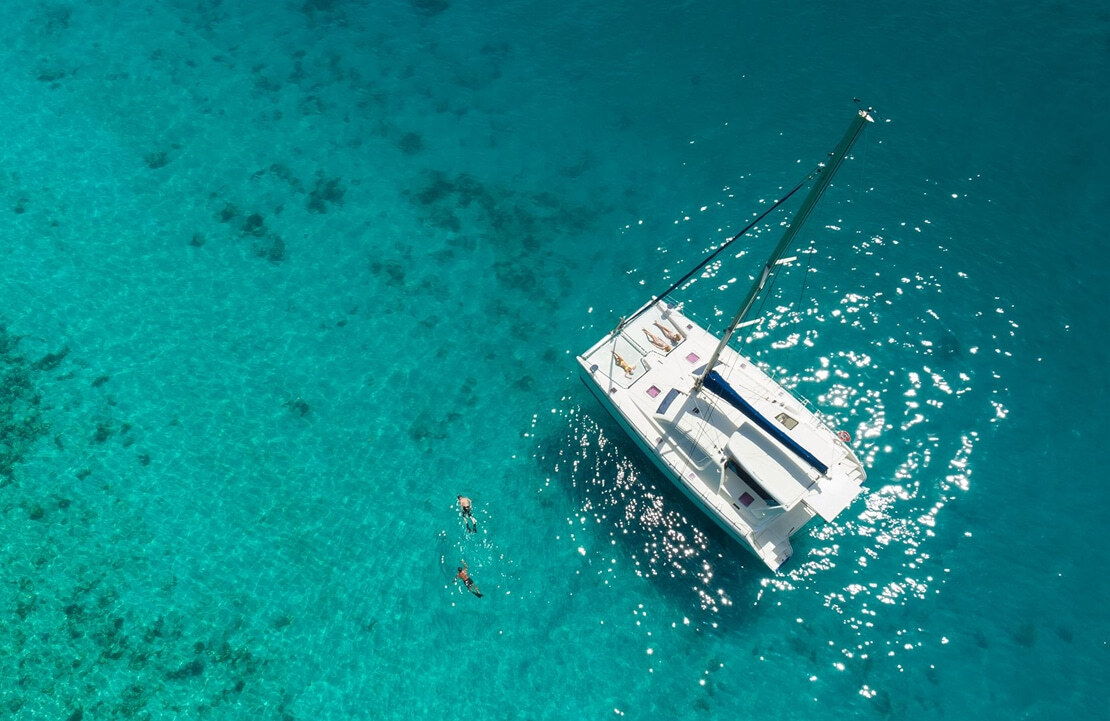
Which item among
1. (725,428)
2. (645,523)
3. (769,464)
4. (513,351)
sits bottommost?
(645,523)

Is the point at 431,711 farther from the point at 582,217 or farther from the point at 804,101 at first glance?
the point at 804,101

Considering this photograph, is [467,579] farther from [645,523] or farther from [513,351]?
[513,351]

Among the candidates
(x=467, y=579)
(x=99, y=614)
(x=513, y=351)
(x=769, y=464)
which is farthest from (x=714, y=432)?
(x=99, y=614)

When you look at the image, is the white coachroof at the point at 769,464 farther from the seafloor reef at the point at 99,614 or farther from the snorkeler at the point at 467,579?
the seafloor reef at the point at 99,614

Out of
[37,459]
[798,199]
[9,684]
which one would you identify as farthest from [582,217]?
[9,684]

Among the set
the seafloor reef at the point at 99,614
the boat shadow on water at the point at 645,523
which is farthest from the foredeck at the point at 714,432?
the seafloor reef at the point at 99,614

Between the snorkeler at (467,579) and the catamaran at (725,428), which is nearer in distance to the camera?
the catamaran at (725,428)
